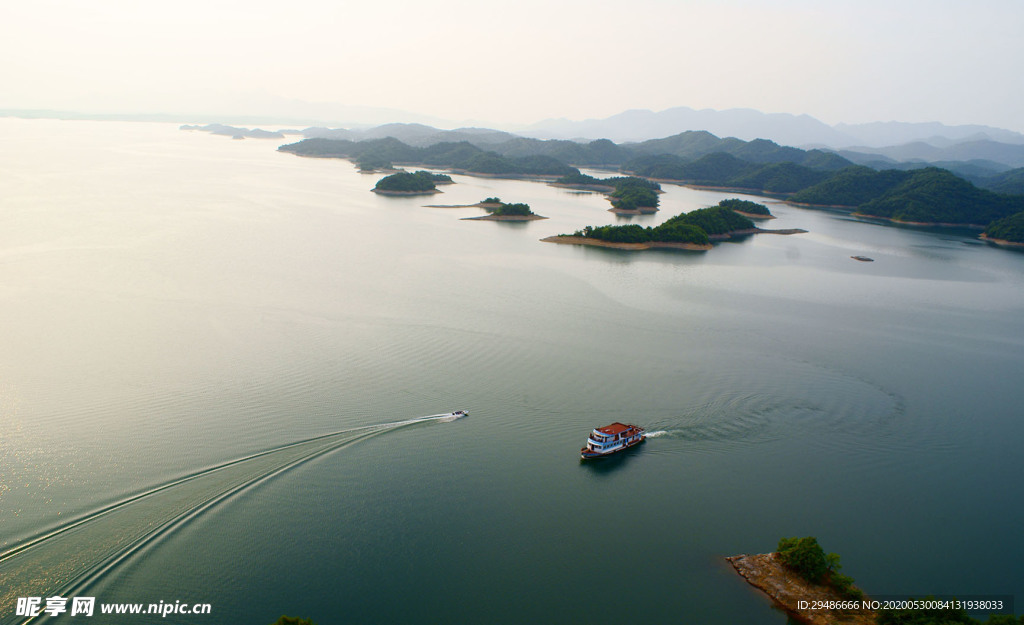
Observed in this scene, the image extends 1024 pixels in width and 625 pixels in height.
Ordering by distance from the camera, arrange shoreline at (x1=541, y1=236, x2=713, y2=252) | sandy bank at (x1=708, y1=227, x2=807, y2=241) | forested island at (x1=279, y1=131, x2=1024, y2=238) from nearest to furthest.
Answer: shoreline at (x1=541, y1=236, x2=713, y2=252), sandy bank at (x1=708, y1=227, x2=807, y2=241), forested island at (x1=279, y1=131, x2=1024, y2=238)

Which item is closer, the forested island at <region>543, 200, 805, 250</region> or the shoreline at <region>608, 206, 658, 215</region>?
the forested island at <region>543, 200, 805, 250</region>

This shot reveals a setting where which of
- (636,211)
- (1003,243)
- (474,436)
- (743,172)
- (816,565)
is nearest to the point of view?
(816,565)

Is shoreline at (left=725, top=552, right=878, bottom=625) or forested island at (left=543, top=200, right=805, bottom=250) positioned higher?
forested island at (left=543, top=200, right=805, bottom=250)

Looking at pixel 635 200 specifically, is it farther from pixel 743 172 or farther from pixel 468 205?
pixel 743 172

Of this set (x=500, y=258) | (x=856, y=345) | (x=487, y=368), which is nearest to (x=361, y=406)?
(x=487, y=368)

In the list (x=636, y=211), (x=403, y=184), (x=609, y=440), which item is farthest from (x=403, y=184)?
(x=609, y=440)

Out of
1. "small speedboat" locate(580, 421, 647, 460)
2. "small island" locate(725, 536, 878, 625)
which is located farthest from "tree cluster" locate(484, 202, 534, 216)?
"small island" locate(725, 536, 878, 625)

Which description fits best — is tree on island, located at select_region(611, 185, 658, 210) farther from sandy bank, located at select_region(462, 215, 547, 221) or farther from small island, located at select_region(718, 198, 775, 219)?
sandy bank, located at select_region(462, 215, 547, 221)

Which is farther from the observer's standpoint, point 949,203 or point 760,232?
point 949,203
